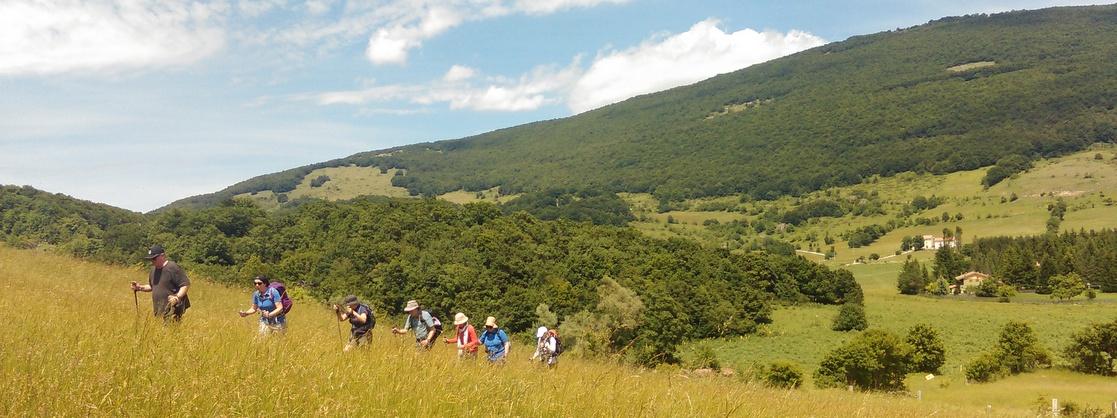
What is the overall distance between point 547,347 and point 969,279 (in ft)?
398

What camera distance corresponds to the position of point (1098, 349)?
4647 cm

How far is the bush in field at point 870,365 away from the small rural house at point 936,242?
10487 centimetres

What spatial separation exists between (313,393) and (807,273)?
98.5 meters

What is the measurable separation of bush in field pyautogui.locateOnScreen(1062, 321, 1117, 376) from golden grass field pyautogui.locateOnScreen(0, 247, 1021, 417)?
5328 cm

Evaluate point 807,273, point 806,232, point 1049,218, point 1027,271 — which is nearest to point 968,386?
point 807,273

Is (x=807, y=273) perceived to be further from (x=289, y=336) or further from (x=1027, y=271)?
(x=289, y=336)

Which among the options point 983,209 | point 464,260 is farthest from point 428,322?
point 983,209

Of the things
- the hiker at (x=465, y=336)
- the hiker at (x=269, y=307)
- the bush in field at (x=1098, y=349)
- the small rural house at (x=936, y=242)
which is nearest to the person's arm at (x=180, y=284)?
the hiker at (x=269, y=307)

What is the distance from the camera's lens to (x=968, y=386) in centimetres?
4478

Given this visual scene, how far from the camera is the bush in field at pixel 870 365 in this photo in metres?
45.6

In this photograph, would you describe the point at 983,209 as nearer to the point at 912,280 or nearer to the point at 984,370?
the point at 912,280

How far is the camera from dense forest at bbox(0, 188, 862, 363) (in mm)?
61094

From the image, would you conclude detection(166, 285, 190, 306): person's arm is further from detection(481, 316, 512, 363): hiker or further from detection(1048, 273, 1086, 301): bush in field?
detection(1048, 273, 1086, 301): bush in field

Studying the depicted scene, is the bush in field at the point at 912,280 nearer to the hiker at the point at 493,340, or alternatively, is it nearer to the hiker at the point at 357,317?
the hiker at the point at 493,340
